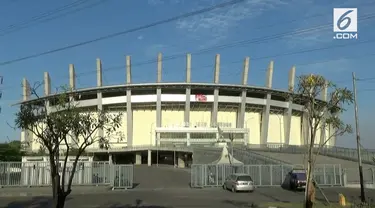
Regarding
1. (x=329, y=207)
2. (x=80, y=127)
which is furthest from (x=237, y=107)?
(x=80, y=127)

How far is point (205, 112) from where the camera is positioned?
380 ft

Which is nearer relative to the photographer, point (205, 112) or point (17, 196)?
point (17, 196)

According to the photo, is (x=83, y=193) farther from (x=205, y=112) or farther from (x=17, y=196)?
(x=205, y=112)

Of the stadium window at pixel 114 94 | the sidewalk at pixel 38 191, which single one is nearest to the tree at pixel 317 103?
the sidewalk at pixel 38 191

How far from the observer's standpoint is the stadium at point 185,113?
107 meters

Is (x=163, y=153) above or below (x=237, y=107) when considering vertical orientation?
below

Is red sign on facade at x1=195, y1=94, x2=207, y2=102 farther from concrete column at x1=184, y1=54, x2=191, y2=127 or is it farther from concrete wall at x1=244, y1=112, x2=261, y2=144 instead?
concrete wall at x1=244, y1=112, x2=261, y2=144

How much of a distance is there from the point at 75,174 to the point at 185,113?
73.7 m

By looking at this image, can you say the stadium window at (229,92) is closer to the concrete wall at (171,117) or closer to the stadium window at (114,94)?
the concrete wall at (171,117)

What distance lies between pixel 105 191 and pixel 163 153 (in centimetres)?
7277

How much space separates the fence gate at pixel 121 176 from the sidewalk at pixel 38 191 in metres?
1.19

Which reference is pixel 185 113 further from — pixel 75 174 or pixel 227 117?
pixel 75 174

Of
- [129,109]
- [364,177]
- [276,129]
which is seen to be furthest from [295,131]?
[364,177]

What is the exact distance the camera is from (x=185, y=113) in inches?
4323
